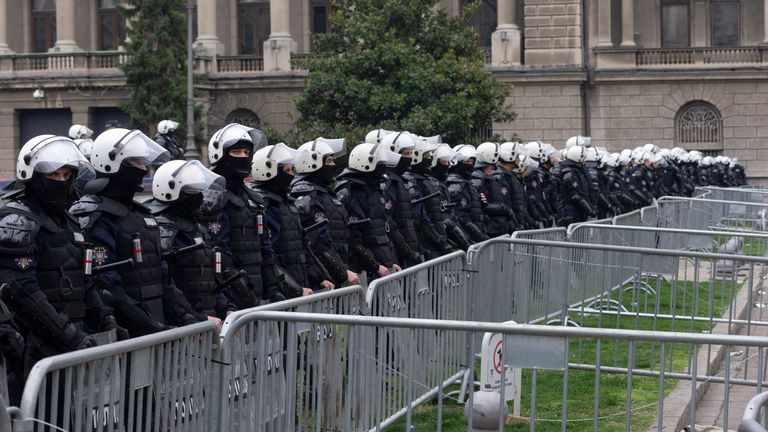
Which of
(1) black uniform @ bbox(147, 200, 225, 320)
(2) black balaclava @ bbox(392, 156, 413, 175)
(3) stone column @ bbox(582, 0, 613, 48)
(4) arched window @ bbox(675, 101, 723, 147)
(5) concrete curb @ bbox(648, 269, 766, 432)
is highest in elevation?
(3) stone column @ bbox(582, 0, 613, 48)

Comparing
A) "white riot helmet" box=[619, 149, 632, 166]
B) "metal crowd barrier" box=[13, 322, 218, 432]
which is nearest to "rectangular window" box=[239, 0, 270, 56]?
"white riot helmet" box=[619, 149, 632, 166]

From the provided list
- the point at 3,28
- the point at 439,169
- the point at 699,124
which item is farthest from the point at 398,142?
the point at 3,28

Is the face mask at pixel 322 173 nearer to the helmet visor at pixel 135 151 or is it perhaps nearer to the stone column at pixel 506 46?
the helmet visor at pixel 135 151

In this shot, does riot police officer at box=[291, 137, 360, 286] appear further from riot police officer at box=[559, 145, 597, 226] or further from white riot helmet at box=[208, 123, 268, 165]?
riot police officer at box=[559, 145, 597, 226]

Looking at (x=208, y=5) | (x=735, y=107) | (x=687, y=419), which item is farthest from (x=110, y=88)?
(x=687, y=419)

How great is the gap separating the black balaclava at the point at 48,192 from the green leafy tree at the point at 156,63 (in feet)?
105

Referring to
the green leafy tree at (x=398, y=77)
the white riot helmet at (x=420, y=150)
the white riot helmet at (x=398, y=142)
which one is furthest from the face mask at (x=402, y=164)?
the green leafy tree at (x=398, y=77)

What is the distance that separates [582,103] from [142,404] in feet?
125

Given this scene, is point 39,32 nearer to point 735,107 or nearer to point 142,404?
point 735,107

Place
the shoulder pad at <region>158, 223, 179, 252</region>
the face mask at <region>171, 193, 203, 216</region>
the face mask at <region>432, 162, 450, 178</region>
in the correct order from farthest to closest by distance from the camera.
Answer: the face mask at <region>432, 162, 450, 178</region> → the face mask at <region>171, 193, 203, 216</region> → the shoulder pad at <region>158, 223, 179, 252</region>

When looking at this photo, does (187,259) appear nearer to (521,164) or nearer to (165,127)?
(521,164)

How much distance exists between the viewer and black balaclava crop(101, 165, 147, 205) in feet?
25.8

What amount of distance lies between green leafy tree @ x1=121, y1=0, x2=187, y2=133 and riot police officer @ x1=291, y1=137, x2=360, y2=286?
27.9 meters

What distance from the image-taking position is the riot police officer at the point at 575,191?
66.3 feet
